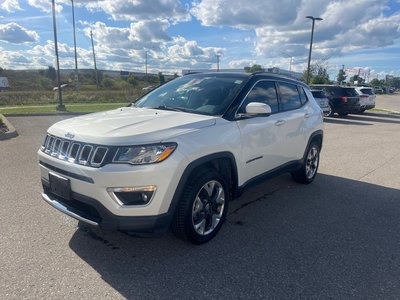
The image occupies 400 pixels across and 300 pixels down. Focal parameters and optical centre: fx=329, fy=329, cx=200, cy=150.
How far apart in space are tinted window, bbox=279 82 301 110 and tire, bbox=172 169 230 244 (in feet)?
6.14

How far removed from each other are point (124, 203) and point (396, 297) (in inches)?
94.8

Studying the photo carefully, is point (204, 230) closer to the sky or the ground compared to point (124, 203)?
closer to the ground

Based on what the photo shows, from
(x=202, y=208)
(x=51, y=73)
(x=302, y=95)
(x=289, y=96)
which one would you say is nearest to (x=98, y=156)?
(x=202, y=208)

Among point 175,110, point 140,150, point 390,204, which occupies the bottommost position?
point 390,204

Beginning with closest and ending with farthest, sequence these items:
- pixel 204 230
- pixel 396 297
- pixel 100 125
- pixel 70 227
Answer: pixel 396 297 → pixel 100 125 → pixel 204 230 → pixel 70 227

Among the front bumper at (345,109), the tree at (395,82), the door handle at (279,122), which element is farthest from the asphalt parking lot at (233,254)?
the tree at (395,82)

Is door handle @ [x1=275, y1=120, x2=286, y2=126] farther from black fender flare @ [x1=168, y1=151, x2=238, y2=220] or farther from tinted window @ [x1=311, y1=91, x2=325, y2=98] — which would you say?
tinted window @ [x1=311, y1=91, x2=325, y2=98]

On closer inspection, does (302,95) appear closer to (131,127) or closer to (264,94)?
(264,94)

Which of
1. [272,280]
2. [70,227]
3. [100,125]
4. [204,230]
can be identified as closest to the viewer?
[272,280]

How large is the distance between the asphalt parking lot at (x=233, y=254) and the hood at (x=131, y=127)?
1166 millimetres

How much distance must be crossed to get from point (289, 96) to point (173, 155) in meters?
2.77

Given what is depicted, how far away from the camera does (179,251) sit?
3.35 m

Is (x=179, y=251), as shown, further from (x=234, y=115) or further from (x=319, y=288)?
(x=234, y=115)

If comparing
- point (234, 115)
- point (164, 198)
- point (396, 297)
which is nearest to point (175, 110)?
point (234, 115)
